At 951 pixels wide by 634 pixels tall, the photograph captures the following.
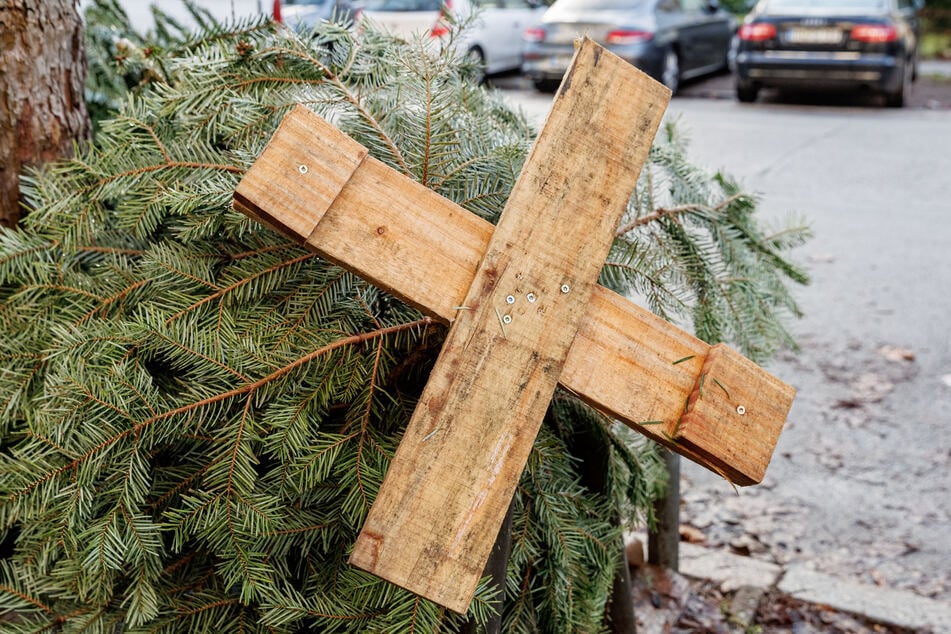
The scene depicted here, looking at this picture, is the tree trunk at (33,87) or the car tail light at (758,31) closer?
the tree trunk at (33,87)

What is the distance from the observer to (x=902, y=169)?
8039 mm

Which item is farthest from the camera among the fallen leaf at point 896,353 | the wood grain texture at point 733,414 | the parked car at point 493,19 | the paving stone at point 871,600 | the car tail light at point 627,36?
the parked car at point 493,19

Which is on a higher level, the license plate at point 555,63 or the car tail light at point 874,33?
the car tail light at point 874,33

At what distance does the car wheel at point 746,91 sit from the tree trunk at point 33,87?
1060 cm

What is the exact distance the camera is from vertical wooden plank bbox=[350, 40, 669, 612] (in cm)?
117

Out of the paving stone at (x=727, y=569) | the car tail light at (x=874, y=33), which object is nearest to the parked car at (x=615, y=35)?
the car tail light at (x=874, y=33)

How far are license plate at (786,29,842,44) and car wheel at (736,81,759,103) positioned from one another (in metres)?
0.79

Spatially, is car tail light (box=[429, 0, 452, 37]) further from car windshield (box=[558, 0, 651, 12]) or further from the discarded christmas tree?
car windshield (box=[558, 0, 651, 12])

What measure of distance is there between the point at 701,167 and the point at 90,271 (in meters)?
1.37

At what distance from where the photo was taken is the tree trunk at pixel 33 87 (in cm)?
188

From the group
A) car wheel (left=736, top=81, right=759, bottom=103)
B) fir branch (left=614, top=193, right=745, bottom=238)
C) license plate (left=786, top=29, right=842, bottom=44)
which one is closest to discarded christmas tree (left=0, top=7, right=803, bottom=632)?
fir branch (left=614, top=193, right=745, bottom=238)

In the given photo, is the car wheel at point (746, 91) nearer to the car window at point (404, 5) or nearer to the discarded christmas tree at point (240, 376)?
the car window at point (404, 5)

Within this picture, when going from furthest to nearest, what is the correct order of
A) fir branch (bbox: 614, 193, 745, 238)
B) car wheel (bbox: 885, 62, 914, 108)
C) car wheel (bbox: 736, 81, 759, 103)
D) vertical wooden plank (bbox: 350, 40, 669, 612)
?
car wheel (bbox: 736, 81, 759, 103) < car wheel (bbox: 885, 62, 914, 108) < fir branch (bbox: 614, 193, 745, 238) < vertical wooden plank (bbox: 350, 40, 669, 612)

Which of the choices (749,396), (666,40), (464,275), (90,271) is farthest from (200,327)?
(666,40)
